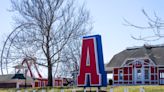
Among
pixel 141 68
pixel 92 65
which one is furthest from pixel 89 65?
pixel 141 68

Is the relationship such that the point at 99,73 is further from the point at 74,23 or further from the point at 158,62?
the point at 158,62

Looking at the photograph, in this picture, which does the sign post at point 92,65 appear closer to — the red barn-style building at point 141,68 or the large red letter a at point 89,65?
the large red letter a at point 89,65

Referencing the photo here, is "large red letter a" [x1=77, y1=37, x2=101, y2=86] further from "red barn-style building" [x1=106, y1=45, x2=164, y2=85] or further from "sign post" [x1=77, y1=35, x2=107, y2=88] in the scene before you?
"red barn-style building" [x1=106, y1=45, x2=164, y2=85]

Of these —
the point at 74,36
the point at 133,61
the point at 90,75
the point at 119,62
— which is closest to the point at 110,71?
the point at 119,62

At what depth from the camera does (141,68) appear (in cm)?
3772

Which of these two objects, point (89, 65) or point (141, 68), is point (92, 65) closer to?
point (89, 65)

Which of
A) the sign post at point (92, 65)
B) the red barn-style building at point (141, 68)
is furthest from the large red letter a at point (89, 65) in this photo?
the red barn-style building at point (141, 68)

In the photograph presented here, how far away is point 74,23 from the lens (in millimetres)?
30766

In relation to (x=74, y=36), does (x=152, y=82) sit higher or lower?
lower

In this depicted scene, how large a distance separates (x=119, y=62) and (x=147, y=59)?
4.52m

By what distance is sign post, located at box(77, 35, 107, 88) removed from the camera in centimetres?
1414

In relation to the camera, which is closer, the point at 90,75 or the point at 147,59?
the point at 90,75

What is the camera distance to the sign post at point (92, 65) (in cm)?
1414

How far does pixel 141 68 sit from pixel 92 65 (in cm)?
2417
